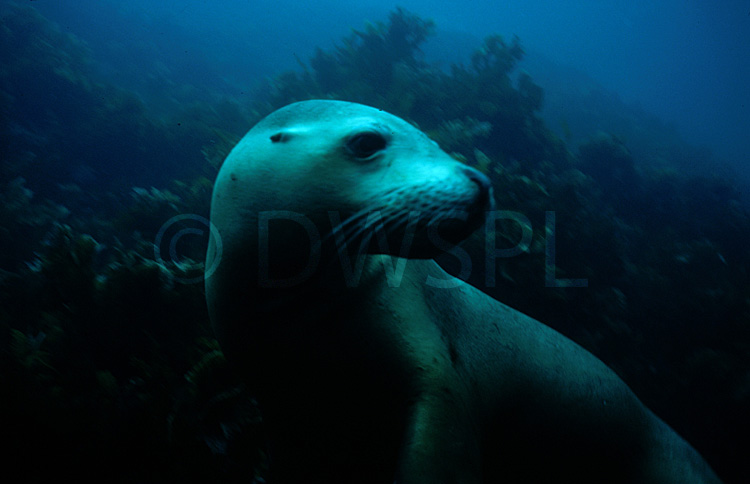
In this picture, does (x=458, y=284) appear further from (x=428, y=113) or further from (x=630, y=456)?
(x=428, y=113)

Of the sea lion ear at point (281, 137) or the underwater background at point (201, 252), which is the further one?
the underwater background at point (201, 252)

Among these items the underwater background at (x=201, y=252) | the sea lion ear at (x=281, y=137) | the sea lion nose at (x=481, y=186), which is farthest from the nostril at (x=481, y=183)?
the underwater background at (x=201, y=252)

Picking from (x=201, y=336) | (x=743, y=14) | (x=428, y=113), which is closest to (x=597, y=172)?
(x=428, y=113)

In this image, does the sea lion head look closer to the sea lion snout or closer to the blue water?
the sea lion snout

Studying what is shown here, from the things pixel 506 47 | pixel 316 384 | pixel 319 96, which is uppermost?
pixel 506 47

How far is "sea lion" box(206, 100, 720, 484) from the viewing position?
1142mm

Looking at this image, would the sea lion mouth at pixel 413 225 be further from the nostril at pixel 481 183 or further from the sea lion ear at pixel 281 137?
the sea lion ear at pixel 281 137

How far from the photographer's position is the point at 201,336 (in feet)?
8.46

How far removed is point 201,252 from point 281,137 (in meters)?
2.78

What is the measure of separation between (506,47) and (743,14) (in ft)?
232

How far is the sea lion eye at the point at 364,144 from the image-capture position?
1228 millimetres

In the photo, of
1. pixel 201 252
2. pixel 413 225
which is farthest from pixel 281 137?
pixel 201 252

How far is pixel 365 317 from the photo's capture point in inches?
51.6

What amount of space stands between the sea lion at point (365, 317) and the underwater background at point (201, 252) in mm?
876
